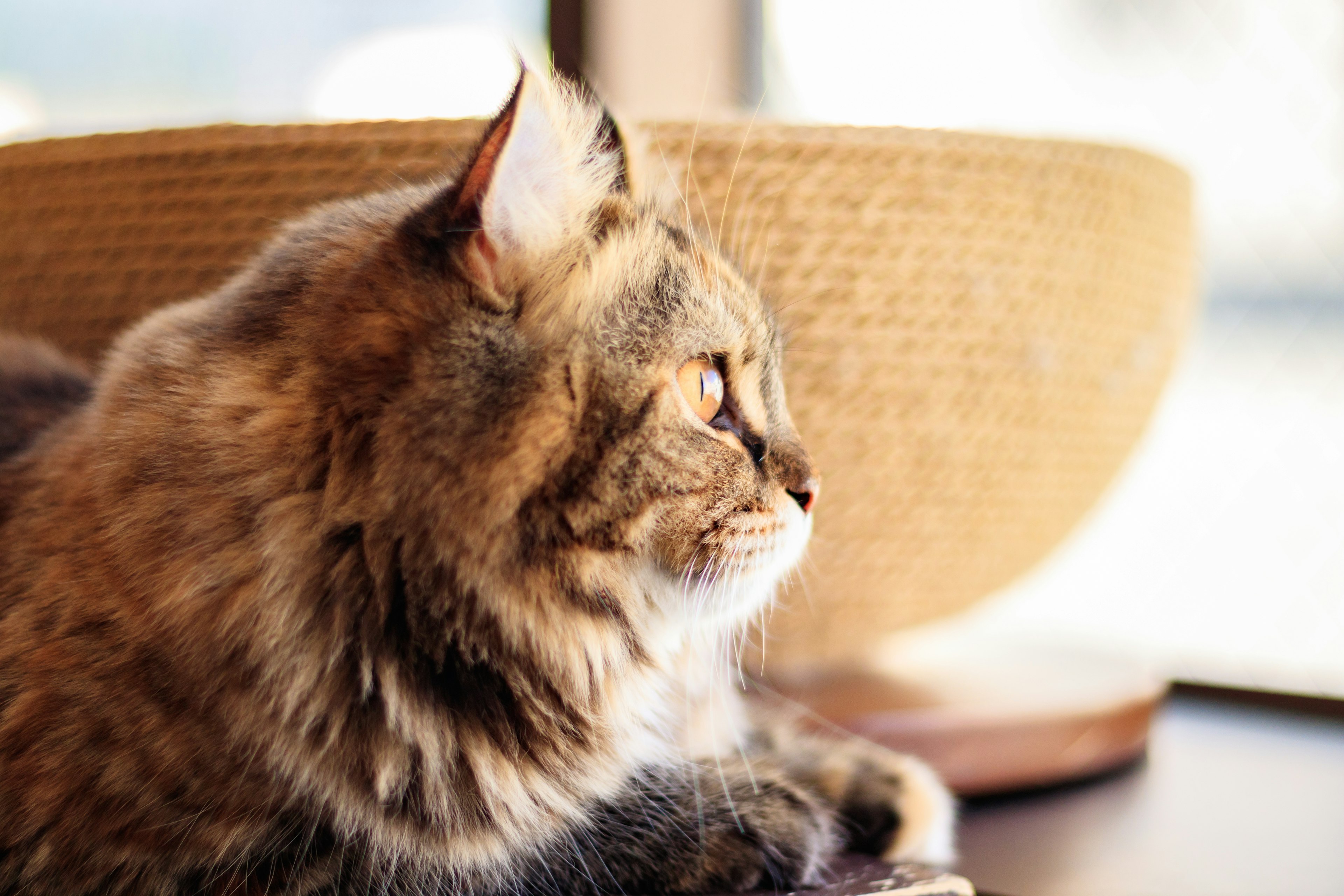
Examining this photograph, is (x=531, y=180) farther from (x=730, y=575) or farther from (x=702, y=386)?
(x=730, y=575)

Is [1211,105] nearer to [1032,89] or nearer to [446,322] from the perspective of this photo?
[1032,89]

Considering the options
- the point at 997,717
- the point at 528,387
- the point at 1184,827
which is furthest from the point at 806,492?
the point at 1184,827

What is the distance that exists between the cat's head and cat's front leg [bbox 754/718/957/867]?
24cm

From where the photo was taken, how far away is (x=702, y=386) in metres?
0.72

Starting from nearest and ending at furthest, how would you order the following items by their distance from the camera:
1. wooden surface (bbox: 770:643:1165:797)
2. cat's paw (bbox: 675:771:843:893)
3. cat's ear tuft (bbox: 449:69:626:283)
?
1. cat's ear tuft (bbox: 449:69:626:283)
2. cat's paw (bbox: 675:771:843:893)
3. wooden surface (bbox: 770:643:1165:797)

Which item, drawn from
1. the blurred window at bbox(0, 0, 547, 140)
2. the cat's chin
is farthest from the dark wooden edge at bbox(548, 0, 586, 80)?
the cat's chin

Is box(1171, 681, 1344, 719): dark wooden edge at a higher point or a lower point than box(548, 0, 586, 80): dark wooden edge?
lower

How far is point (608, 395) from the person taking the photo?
0.65 m

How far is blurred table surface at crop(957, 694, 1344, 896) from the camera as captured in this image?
0.86 m

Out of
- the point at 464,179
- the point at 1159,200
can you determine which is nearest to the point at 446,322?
the point at 464,179

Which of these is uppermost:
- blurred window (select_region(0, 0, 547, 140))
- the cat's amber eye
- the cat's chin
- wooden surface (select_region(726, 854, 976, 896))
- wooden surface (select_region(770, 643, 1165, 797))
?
blurred window (select_region(0, 0, 547, 140))

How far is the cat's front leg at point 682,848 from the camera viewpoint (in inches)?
27.5

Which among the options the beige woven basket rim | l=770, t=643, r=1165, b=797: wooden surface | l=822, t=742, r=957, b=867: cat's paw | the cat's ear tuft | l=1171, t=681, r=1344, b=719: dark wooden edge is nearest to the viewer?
the cat's ear tuft

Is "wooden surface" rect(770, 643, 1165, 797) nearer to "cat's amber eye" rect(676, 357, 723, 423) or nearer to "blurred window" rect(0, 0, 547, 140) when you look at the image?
"cat's amber eye" rect(676, 357, 723, 423)
